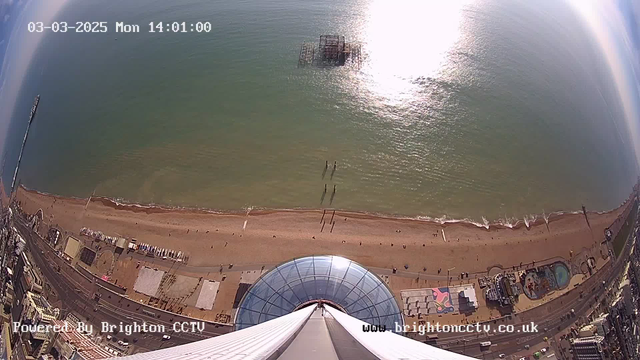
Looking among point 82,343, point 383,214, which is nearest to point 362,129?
point 383,214

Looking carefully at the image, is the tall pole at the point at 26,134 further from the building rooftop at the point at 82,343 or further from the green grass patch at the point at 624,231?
the green grass patch at the point at 624,231

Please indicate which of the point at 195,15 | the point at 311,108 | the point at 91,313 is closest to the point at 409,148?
the point at 311,108

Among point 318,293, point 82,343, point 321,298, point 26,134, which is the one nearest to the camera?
point 321,298

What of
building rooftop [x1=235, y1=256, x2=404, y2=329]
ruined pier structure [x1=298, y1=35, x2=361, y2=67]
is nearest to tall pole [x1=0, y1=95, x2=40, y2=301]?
building rooftop [x1=235, y1=256, x2=404, y2=329]

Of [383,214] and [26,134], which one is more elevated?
[26,134]

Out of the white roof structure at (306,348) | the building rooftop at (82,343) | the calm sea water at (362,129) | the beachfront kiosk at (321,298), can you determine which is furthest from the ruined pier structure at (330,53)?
the building rooftop at (82,343)

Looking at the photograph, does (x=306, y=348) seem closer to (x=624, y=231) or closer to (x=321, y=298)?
(x=321, y=298)

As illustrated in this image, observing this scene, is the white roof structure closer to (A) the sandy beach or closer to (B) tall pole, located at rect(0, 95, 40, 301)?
(A) the sandy beach
